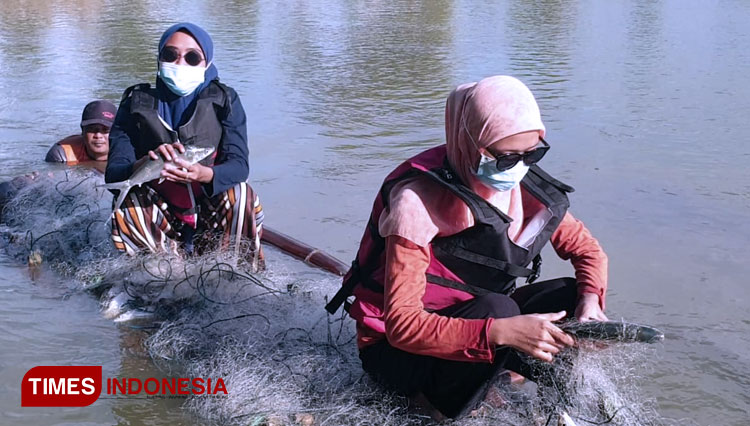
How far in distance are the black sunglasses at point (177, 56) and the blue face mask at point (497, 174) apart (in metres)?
2.39

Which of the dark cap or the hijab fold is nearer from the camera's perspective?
the hijab fold

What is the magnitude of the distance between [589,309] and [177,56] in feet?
9.20

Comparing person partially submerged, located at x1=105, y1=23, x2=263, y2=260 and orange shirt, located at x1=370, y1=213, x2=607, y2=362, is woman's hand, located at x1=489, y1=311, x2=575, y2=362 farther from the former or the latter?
person partially submerged, located at x1=105, y1=23, x2=263, y2=260

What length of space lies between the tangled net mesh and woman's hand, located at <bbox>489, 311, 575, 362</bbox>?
0.38m

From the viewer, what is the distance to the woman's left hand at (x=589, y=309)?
3.20 meters

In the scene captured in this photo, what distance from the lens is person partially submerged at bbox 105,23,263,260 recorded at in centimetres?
481

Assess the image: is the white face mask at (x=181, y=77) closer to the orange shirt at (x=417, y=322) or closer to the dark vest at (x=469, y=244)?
the dark vest at (x=469, y=244)

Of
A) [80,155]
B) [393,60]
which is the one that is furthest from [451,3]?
[80,155]

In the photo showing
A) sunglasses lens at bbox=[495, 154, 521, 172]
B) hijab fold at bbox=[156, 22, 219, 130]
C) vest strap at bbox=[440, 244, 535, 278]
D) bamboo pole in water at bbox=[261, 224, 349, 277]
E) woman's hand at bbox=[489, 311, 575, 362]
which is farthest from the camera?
bamboo pole in water at bbox=[261, 224, 349, 277]

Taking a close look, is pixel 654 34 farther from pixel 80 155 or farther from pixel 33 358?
pixel 33 358

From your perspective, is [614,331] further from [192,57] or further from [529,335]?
[192,57]

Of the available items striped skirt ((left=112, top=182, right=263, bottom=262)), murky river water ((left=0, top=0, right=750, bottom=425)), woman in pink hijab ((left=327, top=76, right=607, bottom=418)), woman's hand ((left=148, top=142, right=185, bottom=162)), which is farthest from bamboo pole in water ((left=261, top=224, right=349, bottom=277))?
woman in pink hijab ((left=327, top=76, right=607, bottom=418))

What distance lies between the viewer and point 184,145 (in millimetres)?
4750

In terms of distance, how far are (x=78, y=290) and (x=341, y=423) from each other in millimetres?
2404
